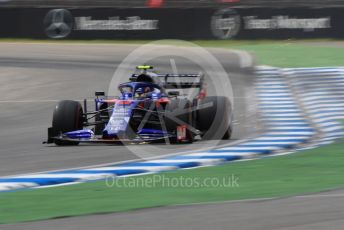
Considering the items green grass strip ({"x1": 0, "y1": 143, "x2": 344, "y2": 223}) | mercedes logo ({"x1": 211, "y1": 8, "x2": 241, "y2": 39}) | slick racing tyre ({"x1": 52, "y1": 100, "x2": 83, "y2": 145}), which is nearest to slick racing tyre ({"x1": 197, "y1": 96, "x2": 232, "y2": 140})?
slick racing tyre ({"x1": 52, "y1": 100, "x2": 83, "y2": 145})

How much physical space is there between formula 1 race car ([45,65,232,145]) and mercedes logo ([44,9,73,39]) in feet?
56.4

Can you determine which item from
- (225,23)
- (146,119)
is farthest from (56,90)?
(225,23)

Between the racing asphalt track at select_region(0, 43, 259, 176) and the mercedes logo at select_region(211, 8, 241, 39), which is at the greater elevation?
the mercedes logo at select_region(211, 8, 241, 39)

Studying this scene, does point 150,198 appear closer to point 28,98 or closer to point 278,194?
point 278,194

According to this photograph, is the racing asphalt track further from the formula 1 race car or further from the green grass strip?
the green grass strip

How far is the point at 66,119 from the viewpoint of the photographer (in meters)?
12.1

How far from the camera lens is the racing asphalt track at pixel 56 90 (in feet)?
35.5

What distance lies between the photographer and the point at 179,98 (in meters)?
12.4

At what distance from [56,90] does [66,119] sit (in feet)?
24.3

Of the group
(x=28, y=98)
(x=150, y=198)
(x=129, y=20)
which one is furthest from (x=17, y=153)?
(x=129, y=20)

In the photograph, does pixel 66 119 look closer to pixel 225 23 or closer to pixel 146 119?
pixel 146 119

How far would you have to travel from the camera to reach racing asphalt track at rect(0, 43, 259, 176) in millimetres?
10820

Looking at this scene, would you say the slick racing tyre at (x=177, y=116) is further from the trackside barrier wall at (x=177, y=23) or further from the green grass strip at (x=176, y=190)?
the trackside barrier wall at (x=177, y=23)

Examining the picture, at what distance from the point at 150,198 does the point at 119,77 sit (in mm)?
13759
